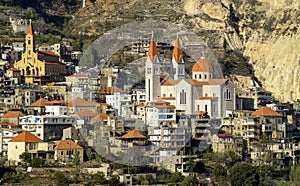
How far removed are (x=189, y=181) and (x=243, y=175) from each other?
10.3 feet

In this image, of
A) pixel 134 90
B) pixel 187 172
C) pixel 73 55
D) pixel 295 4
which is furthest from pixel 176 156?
pixel 295 4

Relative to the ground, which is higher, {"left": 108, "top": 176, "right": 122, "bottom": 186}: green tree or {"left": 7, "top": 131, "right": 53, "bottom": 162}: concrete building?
{"left": 7, "top": 131, "right": 53, "bottom": 162}: concrete building

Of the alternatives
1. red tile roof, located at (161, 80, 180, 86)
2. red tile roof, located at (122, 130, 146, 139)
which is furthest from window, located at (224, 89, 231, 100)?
red tile roof, located at (122, 130, 146, 139)

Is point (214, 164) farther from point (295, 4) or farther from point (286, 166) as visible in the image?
point (295, 4)

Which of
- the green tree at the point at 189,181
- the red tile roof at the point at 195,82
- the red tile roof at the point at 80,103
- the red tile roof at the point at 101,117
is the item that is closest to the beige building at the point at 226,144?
the green tree at the point at 189,181

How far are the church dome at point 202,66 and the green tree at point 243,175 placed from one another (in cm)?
1439

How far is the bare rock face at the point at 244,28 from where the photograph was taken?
11425 centimetres

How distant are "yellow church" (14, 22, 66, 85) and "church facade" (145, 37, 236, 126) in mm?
8947

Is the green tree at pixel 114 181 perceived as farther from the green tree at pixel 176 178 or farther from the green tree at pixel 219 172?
the green tree at pixel 219 172

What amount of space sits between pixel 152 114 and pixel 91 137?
19.0 ft

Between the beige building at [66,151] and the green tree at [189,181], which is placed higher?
the beige building at [66,151]

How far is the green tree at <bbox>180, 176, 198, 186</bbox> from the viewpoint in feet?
275

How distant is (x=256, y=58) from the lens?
117875 millimetres

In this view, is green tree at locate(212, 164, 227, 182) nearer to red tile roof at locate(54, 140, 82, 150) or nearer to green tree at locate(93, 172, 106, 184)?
green tree at locate(93, 172, 106, 184)
